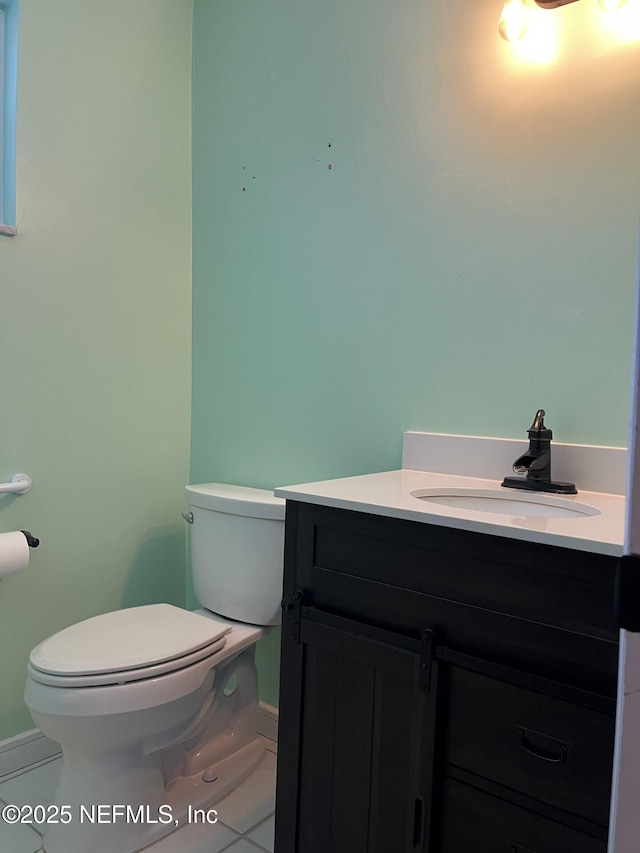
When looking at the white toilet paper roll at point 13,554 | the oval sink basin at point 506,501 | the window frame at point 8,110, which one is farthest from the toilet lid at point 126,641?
the window frame at point 8,110

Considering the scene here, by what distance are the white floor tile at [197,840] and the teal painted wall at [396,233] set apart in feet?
1.45

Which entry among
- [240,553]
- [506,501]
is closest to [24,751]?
[240,553]

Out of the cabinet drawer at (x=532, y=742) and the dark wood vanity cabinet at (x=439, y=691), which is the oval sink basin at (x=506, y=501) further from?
the cabinet drawer at (x=532, y=742)

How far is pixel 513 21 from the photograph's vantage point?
4.42 feet

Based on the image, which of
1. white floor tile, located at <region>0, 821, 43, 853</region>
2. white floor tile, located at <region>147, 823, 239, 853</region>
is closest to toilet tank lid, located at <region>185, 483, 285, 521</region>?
white floor tile, located at <region>147, 823, 239, 853</region>

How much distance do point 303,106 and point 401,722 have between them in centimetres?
155

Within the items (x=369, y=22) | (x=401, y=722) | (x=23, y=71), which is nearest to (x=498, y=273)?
(x=369, y=22)

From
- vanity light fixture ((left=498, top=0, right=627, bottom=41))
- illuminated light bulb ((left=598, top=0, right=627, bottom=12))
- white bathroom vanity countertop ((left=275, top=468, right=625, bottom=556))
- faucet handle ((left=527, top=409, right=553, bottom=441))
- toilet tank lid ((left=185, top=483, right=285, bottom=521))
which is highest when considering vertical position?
vanity light fixture ((left=498, top=0, right=627, bottom=41))

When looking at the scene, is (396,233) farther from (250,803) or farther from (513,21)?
(250,803)

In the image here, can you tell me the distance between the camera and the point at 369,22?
1628mm

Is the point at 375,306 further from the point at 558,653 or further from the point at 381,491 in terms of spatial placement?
the point at 558,653

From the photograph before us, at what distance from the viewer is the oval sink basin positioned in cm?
123

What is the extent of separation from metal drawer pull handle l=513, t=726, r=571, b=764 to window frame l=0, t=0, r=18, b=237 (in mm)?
1600

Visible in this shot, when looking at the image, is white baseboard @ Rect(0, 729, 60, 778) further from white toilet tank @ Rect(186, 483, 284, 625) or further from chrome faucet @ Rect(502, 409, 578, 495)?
chrome faucet @ Rect(502, 409, 578, 495)
